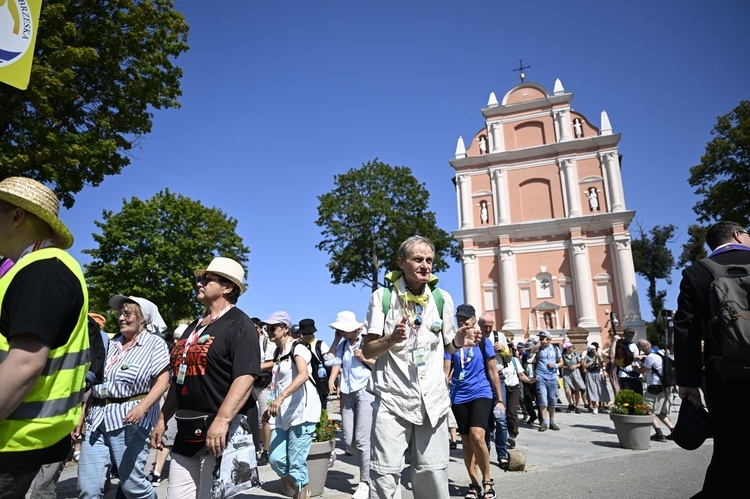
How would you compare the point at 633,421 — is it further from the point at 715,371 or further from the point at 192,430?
the point at 192,430

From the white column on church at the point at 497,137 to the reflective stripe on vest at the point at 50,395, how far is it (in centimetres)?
4404

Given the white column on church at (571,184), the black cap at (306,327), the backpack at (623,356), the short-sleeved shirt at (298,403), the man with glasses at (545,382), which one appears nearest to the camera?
the short-sleeved shirt at (298,403)

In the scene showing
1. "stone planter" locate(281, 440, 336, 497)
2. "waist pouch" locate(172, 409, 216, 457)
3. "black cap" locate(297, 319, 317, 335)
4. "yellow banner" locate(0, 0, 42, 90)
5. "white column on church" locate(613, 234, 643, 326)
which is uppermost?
"white column on church" locate(613, 234, 643, 326)

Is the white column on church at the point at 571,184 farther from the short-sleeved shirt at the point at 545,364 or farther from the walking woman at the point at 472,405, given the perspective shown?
the walking woman at the point at 472,405

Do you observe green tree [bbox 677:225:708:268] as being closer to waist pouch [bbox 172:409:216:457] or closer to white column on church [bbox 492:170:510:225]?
white column on church [bbox 492:170:510:225]

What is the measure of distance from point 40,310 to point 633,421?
8.71 metres

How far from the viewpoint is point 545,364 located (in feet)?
36.5

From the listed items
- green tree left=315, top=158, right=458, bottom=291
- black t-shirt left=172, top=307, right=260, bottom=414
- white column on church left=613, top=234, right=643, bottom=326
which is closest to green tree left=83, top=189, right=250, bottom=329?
green tree left=315, top=158, right=458, bottom=291

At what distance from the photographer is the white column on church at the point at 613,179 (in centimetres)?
3947

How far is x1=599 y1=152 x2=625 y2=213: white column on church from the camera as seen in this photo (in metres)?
39.5

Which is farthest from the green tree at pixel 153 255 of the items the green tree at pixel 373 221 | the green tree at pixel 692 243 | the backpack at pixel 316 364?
the green tree at pixel 692 243

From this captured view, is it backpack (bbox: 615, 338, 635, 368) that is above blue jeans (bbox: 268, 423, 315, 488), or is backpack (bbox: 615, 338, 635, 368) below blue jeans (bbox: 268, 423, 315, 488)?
above

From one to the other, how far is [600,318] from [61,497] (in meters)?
38.7

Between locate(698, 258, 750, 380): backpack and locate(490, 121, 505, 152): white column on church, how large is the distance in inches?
1660
